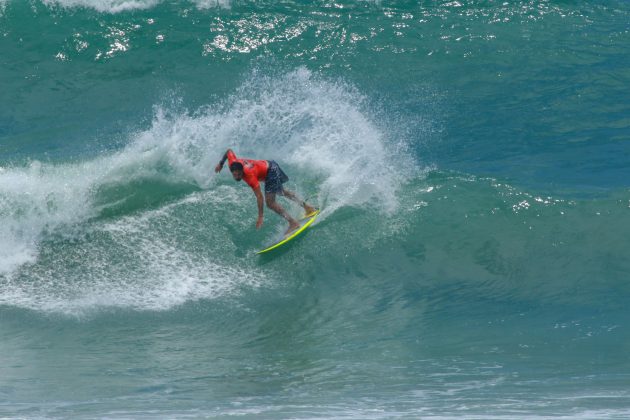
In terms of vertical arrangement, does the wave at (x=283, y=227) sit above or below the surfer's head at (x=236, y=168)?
below

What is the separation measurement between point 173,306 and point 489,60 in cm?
819

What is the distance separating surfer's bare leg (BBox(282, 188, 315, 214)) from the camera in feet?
30.6

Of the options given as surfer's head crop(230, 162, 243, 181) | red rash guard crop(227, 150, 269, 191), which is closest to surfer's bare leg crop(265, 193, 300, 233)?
red rash guard crop(227, 150, 269, 191)

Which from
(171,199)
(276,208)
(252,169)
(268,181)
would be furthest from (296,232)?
(171,199)

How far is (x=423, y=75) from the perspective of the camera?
13383mm

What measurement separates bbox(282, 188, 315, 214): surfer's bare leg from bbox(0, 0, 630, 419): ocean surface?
11.2 inches

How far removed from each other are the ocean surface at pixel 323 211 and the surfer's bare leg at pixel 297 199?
28 cm

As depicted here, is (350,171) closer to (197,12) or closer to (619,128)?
(619,128)

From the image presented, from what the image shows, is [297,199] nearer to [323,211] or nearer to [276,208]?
[276,208]

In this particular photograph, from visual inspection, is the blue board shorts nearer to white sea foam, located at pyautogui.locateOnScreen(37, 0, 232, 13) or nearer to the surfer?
the surfer

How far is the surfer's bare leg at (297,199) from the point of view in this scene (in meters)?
9.31

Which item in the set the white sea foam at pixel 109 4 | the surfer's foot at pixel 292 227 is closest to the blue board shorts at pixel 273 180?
the surfer's foot at pixel 292 227

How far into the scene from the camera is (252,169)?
884cm

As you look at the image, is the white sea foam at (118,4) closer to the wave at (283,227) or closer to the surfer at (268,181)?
the wave at (283,227)
